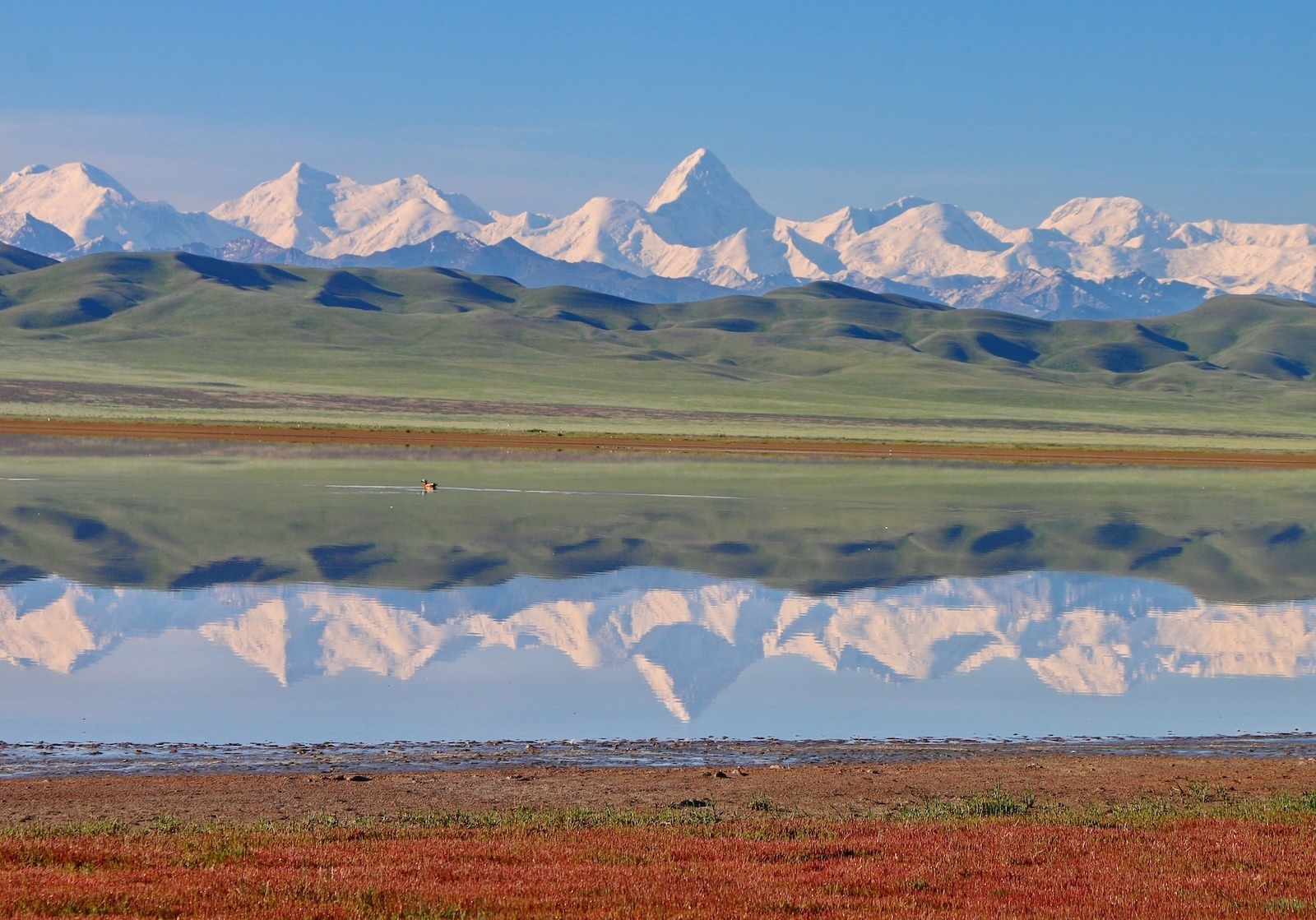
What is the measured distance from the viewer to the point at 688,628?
86.5ft

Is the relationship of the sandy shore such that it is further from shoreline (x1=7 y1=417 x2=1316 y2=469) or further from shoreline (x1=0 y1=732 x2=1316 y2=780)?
shoreline (x1=7 y1=417 x2=1316 y2=469)

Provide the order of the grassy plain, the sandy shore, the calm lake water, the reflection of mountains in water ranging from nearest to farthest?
1. the sandy shore
2. the calm lake water
3. the reflection of mountains in water
4. the grassy plain

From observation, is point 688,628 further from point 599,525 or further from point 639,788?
point 599,525

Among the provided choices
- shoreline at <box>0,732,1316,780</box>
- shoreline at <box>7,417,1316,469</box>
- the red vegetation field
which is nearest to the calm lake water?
shoreline at <box>0,732,1316,780</box>

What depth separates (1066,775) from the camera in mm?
16297

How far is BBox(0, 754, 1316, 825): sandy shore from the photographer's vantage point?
45.6 feet

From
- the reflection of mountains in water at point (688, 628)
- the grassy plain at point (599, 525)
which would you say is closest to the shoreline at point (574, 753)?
the reflection of mountains in water at point (688, 628)

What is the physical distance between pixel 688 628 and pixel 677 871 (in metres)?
15.5

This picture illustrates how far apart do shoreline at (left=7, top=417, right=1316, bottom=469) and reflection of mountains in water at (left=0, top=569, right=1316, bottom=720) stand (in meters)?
55.1

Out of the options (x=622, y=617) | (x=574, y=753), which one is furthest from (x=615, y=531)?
(x=574, y=753)

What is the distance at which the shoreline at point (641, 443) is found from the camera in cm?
8731

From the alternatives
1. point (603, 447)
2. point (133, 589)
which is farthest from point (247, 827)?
point (603, 447)

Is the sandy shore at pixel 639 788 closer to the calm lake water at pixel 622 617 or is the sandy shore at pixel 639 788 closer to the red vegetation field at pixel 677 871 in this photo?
the red vegetation field at pixel 677 871

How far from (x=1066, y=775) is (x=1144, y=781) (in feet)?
2.69
